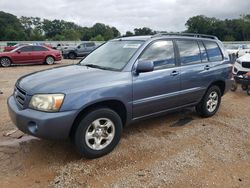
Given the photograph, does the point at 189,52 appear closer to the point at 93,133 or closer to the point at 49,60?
the point at 93,133

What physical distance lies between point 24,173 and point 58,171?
0.43 meters

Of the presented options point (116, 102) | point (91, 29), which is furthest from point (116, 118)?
point (91, 29)

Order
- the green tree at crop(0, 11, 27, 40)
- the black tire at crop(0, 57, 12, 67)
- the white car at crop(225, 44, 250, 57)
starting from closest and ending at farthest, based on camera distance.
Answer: the black tire at crop(0, 57, 12, 67) < the white car at crop(225, 44, 250, 57) < the green tree at crop(0, 11, 27, 40)

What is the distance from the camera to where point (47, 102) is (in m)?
3.68

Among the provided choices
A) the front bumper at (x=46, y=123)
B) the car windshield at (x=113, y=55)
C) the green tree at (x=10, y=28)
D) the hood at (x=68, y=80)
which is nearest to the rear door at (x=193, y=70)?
the car windshield at (x=113, y=55)

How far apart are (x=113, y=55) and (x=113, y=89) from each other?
1.00 meters

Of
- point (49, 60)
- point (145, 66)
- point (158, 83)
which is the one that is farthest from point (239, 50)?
point (145, 66)

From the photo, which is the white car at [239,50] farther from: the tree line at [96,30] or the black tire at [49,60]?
the tree line at [96,30]

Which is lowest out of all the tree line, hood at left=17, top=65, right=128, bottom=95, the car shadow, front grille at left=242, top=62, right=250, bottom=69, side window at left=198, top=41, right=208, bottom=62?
the car shadow

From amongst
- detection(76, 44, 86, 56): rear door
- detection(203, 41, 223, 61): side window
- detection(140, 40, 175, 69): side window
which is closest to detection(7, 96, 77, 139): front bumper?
detection(140, 40, 175, 69): side window

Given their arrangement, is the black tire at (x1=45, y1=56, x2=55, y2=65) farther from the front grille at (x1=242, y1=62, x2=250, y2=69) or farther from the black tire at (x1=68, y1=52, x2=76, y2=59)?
the front grille at (x1=242, y1=62, x2=250, y2=69)

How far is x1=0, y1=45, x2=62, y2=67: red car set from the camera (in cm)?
1781

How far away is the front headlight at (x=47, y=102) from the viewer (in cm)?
365

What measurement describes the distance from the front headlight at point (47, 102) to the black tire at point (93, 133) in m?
0.41
